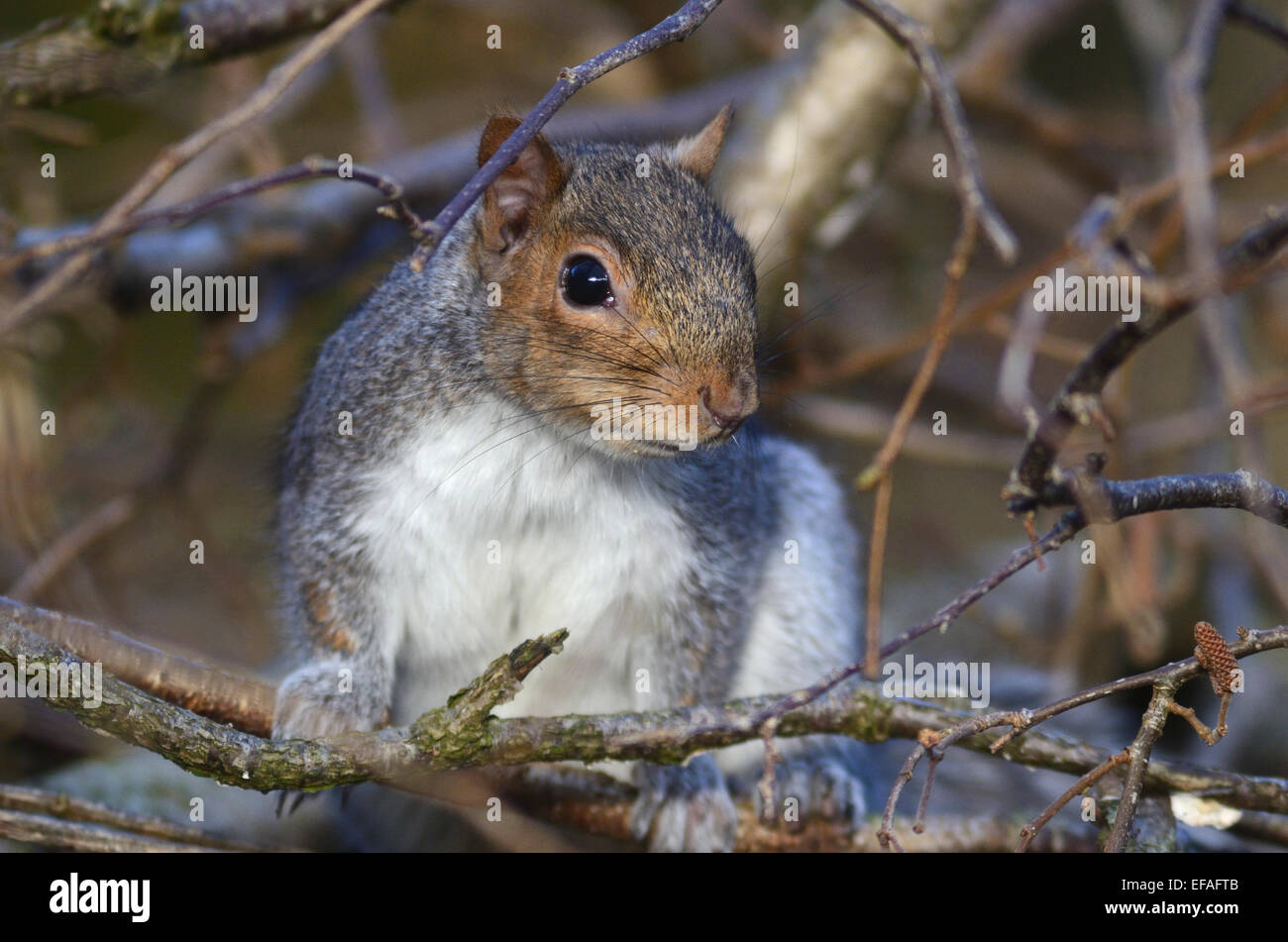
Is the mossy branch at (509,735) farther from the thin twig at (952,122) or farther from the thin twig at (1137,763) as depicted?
the thin twig at (952,122)

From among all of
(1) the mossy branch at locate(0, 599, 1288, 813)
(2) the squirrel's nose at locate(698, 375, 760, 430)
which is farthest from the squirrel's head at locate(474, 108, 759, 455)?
(1) the mossy branch at locate(0, 599, 1288, 813)

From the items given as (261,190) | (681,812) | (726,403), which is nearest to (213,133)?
(261,190)

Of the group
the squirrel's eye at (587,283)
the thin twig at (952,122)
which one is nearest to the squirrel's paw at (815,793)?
the squirrel's eye at (587,283)

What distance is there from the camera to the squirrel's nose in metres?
2.02

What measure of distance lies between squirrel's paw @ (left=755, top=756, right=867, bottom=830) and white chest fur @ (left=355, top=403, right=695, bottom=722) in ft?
1.38

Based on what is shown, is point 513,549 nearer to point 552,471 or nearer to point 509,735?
point 552,471

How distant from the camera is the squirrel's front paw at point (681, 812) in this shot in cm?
252

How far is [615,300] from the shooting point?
2.16m

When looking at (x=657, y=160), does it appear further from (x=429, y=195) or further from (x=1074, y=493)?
(x=429, y=195)

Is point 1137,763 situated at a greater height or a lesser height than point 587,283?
lesser

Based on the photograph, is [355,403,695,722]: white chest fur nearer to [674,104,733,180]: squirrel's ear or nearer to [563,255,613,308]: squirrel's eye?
[563,255,613,308]: squirrel's eye

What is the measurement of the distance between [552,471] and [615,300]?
0.36m

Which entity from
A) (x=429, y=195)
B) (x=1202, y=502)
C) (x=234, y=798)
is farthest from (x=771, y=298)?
(x=1202, y=502)
